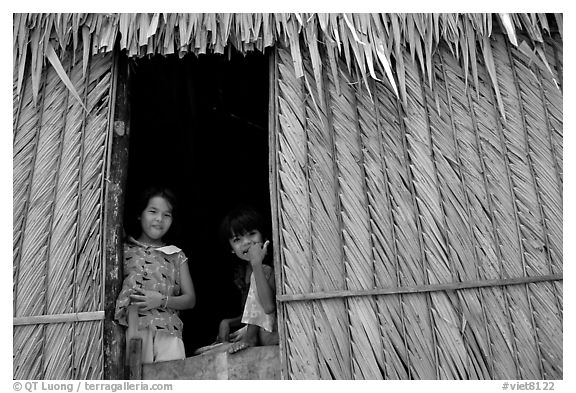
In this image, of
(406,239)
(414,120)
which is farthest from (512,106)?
(406,239)

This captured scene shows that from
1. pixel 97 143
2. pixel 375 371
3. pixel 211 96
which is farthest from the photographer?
pixel 211 96

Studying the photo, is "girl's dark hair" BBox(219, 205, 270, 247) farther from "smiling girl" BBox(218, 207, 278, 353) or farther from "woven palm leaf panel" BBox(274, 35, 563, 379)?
"woven palm leaf panel" BBox(274, 35, 563, 379)

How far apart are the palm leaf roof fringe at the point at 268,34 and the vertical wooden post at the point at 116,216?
19 cm

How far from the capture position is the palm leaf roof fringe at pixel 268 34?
2.92 metres

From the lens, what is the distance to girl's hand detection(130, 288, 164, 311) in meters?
3.08

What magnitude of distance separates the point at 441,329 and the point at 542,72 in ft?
3.97

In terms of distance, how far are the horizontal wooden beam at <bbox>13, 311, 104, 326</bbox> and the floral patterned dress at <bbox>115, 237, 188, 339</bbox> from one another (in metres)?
0.26

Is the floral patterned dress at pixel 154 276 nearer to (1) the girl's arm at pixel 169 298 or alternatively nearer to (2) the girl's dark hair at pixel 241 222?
(1) the girl's arm at pixel 169 298

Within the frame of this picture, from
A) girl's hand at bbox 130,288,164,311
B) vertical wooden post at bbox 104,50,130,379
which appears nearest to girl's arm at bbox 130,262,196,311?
girl's hand at bbox 130,288,164,311

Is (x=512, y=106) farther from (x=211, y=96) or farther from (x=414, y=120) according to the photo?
(x=211, y=96)

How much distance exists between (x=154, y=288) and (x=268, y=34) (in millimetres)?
1292

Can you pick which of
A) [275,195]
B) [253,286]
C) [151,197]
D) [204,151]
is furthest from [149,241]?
[204,151]

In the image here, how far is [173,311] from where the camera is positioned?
3.35 meters

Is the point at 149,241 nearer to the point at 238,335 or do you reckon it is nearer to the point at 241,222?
the point at 241,222
